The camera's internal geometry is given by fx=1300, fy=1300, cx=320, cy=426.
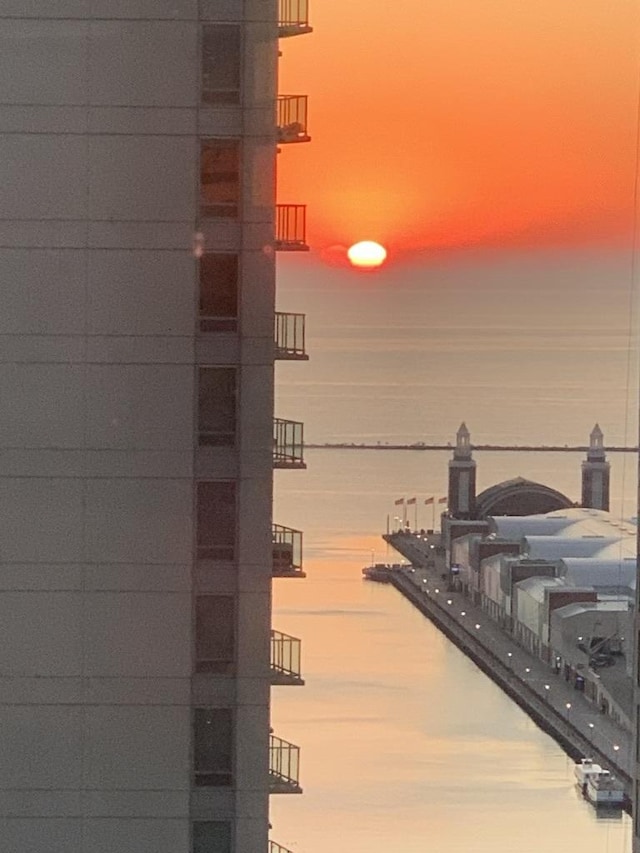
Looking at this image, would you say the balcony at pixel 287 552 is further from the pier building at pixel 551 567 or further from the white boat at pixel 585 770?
the white boat at pixel 585 770

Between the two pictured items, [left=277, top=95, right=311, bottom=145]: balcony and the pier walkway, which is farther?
the pier walkway

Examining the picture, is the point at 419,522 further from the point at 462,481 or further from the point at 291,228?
the point at 291,228

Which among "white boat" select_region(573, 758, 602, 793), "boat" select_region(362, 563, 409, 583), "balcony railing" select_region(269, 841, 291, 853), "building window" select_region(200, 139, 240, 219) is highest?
"building window" select_region(200, 139, 240, 219)

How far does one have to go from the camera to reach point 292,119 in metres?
2.08

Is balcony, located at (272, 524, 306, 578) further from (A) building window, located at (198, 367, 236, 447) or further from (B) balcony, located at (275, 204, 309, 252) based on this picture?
(B) balcony, located at (275, 204, 309, 252)

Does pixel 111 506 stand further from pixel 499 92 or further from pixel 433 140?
pixel 499 92

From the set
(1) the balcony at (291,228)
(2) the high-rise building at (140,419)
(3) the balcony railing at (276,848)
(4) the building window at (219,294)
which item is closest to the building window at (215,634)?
(2) the high-rise building at (140,419)

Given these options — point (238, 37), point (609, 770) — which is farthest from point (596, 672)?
point (238, 37)

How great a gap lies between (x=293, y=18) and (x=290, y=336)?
51 centimetres

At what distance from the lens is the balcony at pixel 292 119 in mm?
2037

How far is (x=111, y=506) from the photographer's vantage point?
203cm

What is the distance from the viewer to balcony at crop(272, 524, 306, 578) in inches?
82.3

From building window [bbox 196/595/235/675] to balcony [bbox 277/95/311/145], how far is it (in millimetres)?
732

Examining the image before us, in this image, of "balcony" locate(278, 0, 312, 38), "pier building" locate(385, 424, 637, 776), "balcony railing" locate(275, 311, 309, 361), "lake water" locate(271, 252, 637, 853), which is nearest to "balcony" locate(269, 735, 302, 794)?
"lake water" locate(271, 252, 637, 853)
